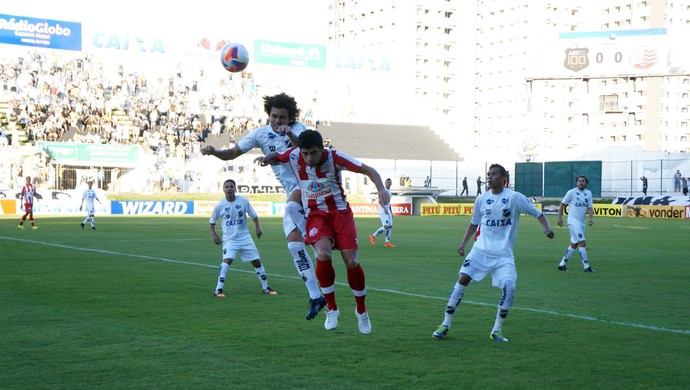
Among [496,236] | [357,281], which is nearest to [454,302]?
[496,236]

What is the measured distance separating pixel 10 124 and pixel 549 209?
35211 millimetres

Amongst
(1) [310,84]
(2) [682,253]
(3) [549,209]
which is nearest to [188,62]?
(1) [310,84]

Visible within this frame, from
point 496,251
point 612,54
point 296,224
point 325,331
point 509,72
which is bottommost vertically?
point 325,331

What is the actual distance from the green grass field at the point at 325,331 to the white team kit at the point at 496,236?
0.75m

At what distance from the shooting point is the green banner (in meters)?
48.5

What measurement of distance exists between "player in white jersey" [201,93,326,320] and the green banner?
133ft

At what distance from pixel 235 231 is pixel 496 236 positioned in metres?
5.78

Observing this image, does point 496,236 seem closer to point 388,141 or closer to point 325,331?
point 325,331

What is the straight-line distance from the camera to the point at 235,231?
13922mm

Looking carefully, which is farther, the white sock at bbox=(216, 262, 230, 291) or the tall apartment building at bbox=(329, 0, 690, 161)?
the tall apartment building at bbox=(329, 0, 690, 161)

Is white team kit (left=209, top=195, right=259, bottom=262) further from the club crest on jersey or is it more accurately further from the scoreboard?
the scoreboard

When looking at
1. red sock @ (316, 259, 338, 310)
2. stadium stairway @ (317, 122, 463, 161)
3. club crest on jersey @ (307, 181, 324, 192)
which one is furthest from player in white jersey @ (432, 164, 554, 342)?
stadium stairway @ (317, 122, 463, 161)

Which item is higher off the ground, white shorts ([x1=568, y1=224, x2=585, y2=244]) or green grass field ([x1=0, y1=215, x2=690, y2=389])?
white shorts ([x1=568, y1=224, x2=585, y2=244])

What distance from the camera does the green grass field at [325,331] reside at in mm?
7254
